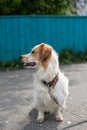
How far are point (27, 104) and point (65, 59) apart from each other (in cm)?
630

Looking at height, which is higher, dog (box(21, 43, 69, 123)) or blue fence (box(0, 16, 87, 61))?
dog (box(21, 43, 69, 123))

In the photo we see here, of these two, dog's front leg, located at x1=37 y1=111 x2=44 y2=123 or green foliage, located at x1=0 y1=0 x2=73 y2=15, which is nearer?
dog's front leg, located at x1=37 y1=111 x2=44 y2=123

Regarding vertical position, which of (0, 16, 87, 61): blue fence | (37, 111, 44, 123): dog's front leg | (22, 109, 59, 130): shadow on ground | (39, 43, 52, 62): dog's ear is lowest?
(0, 16, 87, 61): blue fence

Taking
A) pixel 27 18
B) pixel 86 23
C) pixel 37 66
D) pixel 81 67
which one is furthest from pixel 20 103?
pixel 86 23

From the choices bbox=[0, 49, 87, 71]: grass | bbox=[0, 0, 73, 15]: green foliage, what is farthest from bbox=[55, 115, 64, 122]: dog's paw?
bbox=[0, 0, 73, 15]: green foliage

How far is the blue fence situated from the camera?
46.8 ft

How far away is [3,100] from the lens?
29.0 ft

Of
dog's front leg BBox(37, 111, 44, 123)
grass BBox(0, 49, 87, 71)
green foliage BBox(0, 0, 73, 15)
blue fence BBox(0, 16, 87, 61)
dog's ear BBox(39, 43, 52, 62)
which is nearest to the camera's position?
dog's ear BBox(39, 43, 52, 62)

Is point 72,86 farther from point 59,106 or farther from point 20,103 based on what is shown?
point 59,106

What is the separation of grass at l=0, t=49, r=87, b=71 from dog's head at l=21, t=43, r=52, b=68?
636 centimetres

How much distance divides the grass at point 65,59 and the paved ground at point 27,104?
1045 millimetres

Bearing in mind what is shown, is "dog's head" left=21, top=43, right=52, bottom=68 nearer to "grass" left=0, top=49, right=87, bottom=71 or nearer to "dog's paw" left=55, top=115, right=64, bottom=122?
"dog's paw" left=55, top=115, right=64, bottom=122

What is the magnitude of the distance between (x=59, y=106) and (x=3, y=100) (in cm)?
205

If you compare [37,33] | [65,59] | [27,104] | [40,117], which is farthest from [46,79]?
[37,33]
